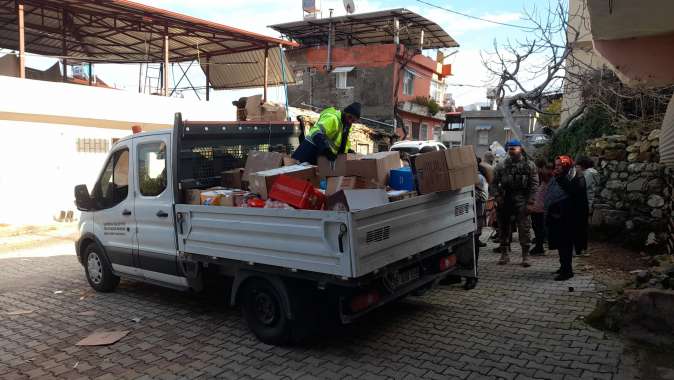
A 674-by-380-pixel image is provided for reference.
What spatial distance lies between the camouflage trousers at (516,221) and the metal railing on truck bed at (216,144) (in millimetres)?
3189

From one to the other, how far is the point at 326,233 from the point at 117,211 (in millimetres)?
3216

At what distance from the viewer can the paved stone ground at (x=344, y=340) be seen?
3.74 metres

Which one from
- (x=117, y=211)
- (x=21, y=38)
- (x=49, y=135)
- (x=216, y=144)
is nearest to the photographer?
(x=216, y=144)

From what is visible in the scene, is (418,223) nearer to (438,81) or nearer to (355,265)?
(355,265)

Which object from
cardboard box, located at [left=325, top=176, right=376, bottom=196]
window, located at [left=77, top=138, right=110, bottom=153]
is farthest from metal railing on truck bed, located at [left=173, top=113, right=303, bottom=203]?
window, located at [left=77, top=138, right=110, bottom=153]

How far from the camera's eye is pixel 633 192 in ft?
25.7

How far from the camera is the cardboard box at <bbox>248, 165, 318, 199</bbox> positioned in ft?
14.0

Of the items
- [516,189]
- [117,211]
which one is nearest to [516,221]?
[516,189]

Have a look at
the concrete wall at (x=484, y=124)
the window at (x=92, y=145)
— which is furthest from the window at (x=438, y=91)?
the window at (x=92, y=145)

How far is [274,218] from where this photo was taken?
3.84 meters

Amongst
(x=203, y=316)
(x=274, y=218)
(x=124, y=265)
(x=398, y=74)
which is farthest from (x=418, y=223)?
(x=398, y=74)

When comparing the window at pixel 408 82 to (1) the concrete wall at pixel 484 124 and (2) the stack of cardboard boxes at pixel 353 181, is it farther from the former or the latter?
(2) the stack of cardboard boxes at pixel 353 181

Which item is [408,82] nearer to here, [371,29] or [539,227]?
[371,29]

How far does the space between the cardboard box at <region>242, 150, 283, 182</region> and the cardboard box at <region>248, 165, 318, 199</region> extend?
0.77ft
